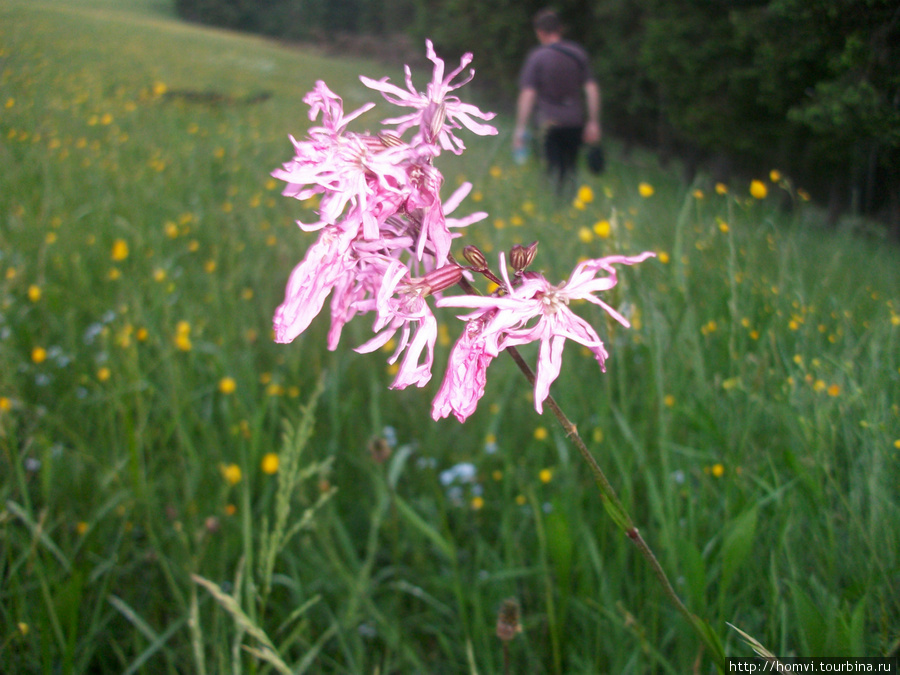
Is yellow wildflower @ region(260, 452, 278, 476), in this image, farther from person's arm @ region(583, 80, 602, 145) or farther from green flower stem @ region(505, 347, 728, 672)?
person's arm @ region(583, 80, 602, 145)

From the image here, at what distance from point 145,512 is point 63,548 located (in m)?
0.18

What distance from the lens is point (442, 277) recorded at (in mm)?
601

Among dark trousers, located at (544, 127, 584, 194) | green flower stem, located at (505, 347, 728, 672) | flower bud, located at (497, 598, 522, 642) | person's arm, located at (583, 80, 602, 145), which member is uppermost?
person's arm, located at (583, 80, 602, 145)

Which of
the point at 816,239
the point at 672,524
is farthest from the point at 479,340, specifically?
the point at 816,239

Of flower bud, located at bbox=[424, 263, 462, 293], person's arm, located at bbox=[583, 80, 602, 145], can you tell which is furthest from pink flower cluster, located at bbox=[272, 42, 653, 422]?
person's arm, located at bbox=[583, 80, 602, 145]

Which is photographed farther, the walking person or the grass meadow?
the walking person

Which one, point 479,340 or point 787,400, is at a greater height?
point 479,340

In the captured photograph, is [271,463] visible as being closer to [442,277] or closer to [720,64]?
[442,277]

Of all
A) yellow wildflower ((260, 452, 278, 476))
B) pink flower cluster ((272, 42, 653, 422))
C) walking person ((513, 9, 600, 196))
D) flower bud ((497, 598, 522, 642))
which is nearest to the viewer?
pink flower cluster ((272, 42, 653, 422))

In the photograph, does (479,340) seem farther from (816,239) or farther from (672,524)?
(816,239)

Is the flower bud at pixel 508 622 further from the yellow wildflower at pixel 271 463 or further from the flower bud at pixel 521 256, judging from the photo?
the yellow wildflower at pixel 271 463

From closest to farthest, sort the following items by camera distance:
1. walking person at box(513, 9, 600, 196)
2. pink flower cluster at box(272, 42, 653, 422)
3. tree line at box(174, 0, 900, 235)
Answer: pink flower cluster at box(272, 42, 653, 422), tree line at box(174, 0, 900, 235), walking person at box(513, 9, 600, 196)

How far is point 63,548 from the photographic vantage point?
1.37m

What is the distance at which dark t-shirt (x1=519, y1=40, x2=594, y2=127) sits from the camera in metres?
5.04
